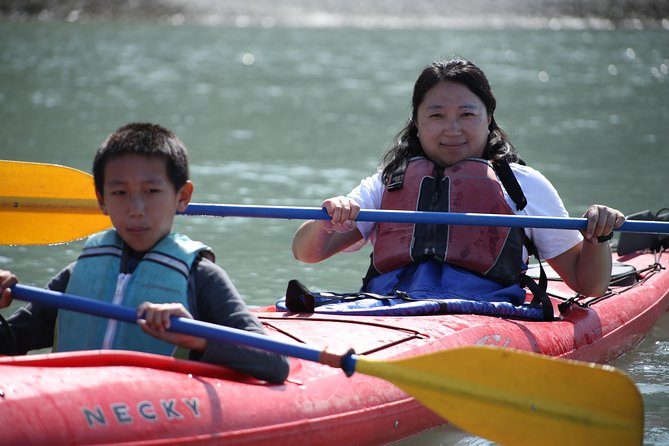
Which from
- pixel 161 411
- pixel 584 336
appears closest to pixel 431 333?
pixel 584 336

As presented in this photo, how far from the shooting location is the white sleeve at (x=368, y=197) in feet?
14.7

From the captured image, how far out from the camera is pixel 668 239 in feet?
19.1

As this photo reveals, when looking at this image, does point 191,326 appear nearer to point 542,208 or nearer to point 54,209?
point 54,209

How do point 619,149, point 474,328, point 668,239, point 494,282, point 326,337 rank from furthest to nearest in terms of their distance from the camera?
point 619,149 < point 668,239 < point 494,282 < point 474,328 < point 326,337

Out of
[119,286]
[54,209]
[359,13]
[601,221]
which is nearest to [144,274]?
→ [119,286]

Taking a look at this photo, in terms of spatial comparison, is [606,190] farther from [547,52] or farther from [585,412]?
[547,52]

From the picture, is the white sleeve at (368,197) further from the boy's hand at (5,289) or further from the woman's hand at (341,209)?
the boy's hand at (5,289)

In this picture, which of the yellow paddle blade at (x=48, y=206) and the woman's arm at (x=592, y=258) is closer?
the woman's arm at (x=592, y=258)

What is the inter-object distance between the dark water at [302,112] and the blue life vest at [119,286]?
1.05m

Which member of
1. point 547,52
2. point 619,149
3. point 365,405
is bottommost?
point 365,405

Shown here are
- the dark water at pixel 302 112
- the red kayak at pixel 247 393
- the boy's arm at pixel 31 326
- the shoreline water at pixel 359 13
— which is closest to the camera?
the red kayak at pixel 247 393

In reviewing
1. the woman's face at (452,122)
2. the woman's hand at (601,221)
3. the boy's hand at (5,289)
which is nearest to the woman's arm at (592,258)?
the woman's hand at (601,221)

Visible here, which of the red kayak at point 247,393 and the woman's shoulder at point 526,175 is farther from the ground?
the woman's shoulder at point 526,175

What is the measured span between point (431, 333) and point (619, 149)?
8.62 meters
